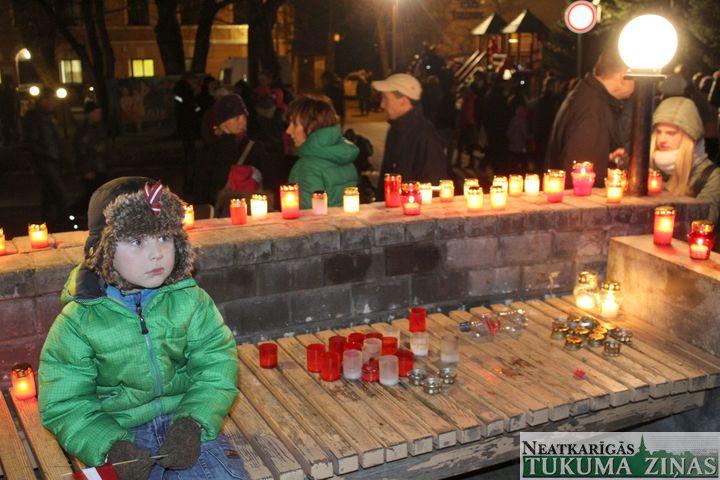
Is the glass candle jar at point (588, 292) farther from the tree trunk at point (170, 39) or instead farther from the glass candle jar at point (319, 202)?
the tree trunk at point (170, 39)

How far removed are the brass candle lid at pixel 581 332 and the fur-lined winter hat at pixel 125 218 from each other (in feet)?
9.32

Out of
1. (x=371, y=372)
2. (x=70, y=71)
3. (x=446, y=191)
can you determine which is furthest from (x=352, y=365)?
(x=70, y=71)

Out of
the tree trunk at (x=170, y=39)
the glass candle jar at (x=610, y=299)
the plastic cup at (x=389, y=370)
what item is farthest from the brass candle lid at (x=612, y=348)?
the tree trunk at (x=170, y=39)

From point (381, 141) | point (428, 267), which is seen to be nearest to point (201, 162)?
point (428, 267)

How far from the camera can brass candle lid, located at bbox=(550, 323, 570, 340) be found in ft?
17.2

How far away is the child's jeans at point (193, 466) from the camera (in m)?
3.55

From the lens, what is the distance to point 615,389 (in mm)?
4512

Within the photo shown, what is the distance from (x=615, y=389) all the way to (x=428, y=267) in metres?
1.81

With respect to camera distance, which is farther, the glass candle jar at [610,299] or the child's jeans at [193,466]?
the glass candle jar at [610,299]

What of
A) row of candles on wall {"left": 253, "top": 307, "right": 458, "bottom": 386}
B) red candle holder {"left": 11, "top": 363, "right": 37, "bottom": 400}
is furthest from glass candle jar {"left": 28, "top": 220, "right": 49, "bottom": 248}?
row of candles on wall {"left": 253, "top": 307, "right": 458, "bottom": 386}

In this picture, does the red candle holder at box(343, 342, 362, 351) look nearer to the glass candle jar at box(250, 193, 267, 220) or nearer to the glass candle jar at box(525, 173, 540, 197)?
the glass candle jar at box(250, 193, 267, 220)

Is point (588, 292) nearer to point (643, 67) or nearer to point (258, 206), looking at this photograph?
point (643, 67)

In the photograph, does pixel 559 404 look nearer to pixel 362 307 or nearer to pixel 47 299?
pixel 362 307

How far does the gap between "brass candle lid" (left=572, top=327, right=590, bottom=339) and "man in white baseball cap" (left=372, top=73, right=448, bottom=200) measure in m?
2.05
